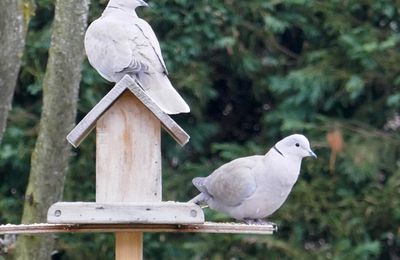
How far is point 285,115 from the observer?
6926 mm

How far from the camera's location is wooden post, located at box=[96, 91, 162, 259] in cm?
379

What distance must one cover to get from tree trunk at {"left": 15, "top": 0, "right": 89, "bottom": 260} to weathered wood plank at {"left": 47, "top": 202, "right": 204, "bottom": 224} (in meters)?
2.09

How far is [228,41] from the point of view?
6.86 metres

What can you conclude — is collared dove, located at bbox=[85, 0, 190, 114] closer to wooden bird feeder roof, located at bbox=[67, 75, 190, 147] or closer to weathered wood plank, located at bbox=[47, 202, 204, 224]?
wooden bird feeder roof, located at bbox=[67, 75, 190, 147]

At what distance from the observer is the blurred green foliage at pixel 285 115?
265 inches

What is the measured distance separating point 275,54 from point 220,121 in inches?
23.9

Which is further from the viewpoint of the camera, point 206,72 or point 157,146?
point 206,72

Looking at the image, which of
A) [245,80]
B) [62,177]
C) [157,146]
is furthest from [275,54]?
[157,146]

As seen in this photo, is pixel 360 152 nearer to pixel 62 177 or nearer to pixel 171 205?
pixel 62 177

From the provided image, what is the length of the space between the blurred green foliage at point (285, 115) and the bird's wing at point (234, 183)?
2.04 m

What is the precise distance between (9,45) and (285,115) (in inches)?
78.7

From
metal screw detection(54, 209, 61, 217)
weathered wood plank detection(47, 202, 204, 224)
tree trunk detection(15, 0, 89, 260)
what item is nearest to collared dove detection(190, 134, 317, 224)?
weathered wood plank detection(47, 202, 204, 224)

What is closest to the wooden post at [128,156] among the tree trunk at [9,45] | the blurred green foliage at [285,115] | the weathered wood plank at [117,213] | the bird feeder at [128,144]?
the bird feeder at [128,144]

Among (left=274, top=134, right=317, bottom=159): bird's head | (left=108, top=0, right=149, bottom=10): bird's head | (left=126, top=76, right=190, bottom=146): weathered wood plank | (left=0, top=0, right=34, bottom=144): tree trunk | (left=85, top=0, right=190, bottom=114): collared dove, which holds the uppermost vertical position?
(left=126, top=76, right=190, bottom=146): weathered wood plank
